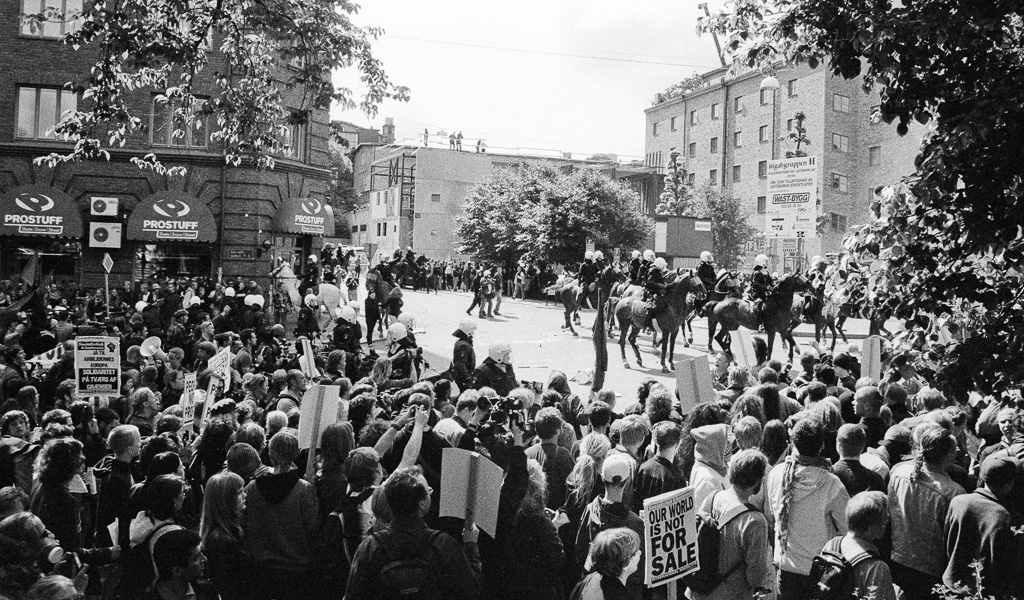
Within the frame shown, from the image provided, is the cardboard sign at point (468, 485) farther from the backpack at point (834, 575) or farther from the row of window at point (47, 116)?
the row of window at point (47, 116)

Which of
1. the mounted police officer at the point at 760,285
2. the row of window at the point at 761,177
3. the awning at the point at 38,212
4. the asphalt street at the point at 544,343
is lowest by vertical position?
the asphalt street at the point at 544,343

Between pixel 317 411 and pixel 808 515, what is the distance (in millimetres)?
3617

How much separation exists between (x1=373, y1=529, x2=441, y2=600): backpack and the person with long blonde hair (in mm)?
1500

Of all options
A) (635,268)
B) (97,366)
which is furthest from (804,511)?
(635,268)

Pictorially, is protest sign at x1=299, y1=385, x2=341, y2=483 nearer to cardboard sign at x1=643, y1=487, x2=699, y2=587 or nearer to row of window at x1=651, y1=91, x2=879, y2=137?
cardboard sign at x1=643, y1=487, x2=699, y2=587

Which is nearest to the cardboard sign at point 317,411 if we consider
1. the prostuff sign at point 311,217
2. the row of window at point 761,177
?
the prostuff sign at point 311,217

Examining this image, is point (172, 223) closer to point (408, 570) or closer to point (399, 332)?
point (399, 332)

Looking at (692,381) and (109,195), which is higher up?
(109,195)

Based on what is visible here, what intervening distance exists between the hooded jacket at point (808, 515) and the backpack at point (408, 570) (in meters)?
2.20

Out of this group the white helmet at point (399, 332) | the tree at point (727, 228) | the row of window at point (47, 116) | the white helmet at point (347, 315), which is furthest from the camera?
the tree at point (727, 228)

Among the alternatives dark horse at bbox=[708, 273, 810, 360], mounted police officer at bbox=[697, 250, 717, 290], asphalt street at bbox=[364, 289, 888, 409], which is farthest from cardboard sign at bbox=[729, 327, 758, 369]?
mounted police officer at bbox=[697, 250, 717, 290]

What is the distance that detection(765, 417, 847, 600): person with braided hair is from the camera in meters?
5.09

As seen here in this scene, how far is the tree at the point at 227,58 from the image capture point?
867cm

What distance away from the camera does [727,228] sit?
5691cm
